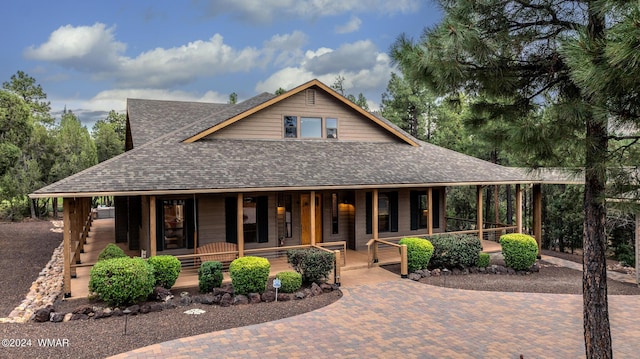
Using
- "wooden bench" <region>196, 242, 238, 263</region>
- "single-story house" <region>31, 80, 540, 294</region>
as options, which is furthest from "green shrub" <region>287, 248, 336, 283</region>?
"wooden bench" <region>196, 242, 238, 263</region>

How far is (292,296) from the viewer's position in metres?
10.3

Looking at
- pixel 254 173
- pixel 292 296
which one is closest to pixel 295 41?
pixel 254 173

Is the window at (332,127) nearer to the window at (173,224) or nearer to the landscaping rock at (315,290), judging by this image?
the window at (173,224)

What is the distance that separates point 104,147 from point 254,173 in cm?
3156

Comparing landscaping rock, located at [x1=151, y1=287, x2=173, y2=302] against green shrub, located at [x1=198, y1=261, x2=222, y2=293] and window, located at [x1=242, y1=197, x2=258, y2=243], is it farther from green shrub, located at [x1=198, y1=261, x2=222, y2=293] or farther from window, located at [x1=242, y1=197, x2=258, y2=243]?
window, located at [x1=242, y1=197, x2=258, y2=243]


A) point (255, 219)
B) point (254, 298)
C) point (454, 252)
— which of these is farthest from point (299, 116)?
point (254, 298)

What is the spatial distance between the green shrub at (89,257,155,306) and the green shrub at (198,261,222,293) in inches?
51.0

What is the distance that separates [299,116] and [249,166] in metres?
3.87

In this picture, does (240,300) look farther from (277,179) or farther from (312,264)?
(277,179)

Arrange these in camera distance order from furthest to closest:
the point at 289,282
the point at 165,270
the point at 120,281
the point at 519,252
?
the point at 519,252
the point at 289,282
the point at 165,270
the point at 120,281

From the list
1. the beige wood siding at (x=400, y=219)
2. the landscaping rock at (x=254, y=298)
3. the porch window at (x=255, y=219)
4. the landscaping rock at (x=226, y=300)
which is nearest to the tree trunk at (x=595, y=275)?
the landscaping rock at (x=254, y=298)

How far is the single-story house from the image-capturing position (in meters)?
12.2

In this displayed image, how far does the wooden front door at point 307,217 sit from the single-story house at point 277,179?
4 cm

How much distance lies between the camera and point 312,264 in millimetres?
11031
